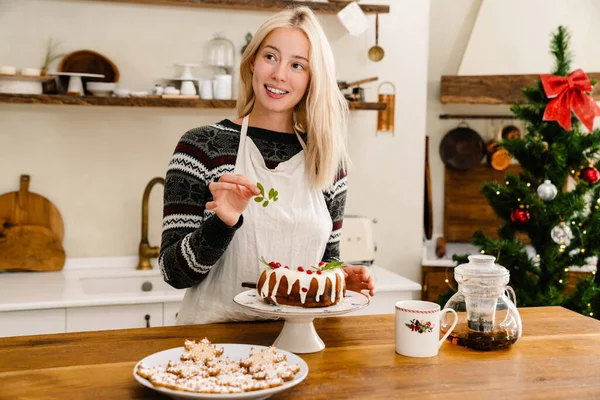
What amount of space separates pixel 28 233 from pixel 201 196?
1.65m

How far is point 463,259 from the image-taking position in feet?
9.52

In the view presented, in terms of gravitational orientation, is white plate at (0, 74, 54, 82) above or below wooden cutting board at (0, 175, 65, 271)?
above

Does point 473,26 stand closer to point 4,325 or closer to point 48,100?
point 48,100

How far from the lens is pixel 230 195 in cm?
133

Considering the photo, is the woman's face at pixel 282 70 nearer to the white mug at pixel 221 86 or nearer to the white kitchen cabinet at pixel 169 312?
the white kitchen cabinet at pixel 169 312

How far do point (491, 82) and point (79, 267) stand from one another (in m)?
2.43

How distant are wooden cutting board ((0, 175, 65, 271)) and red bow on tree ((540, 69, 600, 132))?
2.17m

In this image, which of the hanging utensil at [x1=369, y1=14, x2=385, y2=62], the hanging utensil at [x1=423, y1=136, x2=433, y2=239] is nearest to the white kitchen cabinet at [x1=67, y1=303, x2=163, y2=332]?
the hanging utensil at [x1=369, y1=14, x2=385, y2=62]

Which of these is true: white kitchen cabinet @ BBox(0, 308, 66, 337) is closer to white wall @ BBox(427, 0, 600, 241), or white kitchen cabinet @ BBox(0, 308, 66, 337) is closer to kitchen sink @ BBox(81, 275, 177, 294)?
kitchen sink @ BBox(81, 275, 177, 294)

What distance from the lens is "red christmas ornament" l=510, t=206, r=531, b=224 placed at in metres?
2.85

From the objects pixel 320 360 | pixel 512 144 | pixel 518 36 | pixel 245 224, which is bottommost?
pixel 320 360

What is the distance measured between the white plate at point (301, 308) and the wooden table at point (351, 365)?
3.4 inches

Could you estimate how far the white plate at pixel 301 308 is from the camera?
1.23 m

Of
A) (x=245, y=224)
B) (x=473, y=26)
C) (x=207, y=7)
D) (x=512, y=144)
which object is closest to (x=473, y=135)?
(x=473, y=26)
